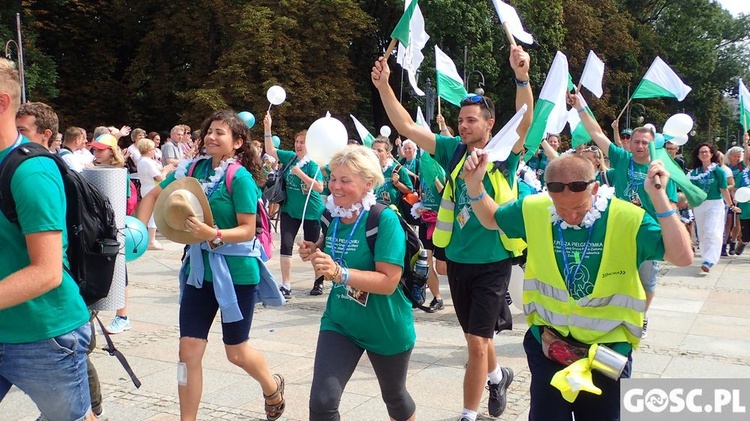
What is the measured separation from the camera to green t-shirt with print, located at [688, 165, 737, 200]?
39.0 feet

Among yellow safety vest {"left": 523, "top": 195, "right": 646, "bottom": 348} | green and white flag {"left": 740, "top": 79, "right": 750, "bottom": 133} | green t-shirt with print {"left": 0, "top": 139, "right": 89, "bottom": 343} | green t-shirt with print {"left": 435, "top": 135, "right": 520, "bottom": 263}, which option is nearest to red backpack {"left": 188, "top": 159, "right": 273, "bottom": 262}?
green t-shirt with print {"left": 435, "top": 135, "right": 520, "bottom": 263}

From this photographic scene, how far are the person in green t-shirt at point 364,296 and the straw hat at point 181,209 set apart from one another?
743 millimetres

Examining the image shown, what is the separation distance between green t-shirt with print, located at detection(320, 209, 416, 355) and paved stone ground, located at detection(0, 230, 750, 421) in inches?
51.2

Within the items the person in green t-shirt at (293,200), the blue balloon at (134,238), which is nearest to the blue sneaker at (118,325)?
the person in green t-shirt at (293,200)

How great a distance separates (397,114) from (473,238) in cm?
98

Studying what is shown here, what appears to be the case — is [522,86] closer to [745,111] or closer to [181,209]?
[181,209]

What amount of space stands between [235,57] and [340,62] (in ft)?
16.0

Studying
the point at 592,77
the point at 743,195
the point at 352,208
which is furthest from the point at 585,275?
the point at 743,195

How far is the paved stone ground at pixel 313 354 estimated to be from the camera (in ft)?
16.1

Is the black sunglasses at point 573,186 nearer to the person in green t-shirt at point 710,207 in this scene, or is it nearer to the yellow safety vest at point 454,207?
the yellow safety vest at point 454,207

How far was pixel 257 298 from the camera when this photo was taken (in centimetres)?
447

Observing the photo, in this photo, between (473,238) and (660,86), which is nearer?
(473,238)

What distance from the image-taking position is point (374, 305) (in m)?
3.62

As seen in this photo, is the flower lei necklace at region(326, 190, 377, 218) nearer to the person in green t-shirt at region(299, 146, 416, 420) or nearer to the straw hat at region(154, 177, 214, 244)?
the person in green t-shirt at region(299, 146, 416, 420)
